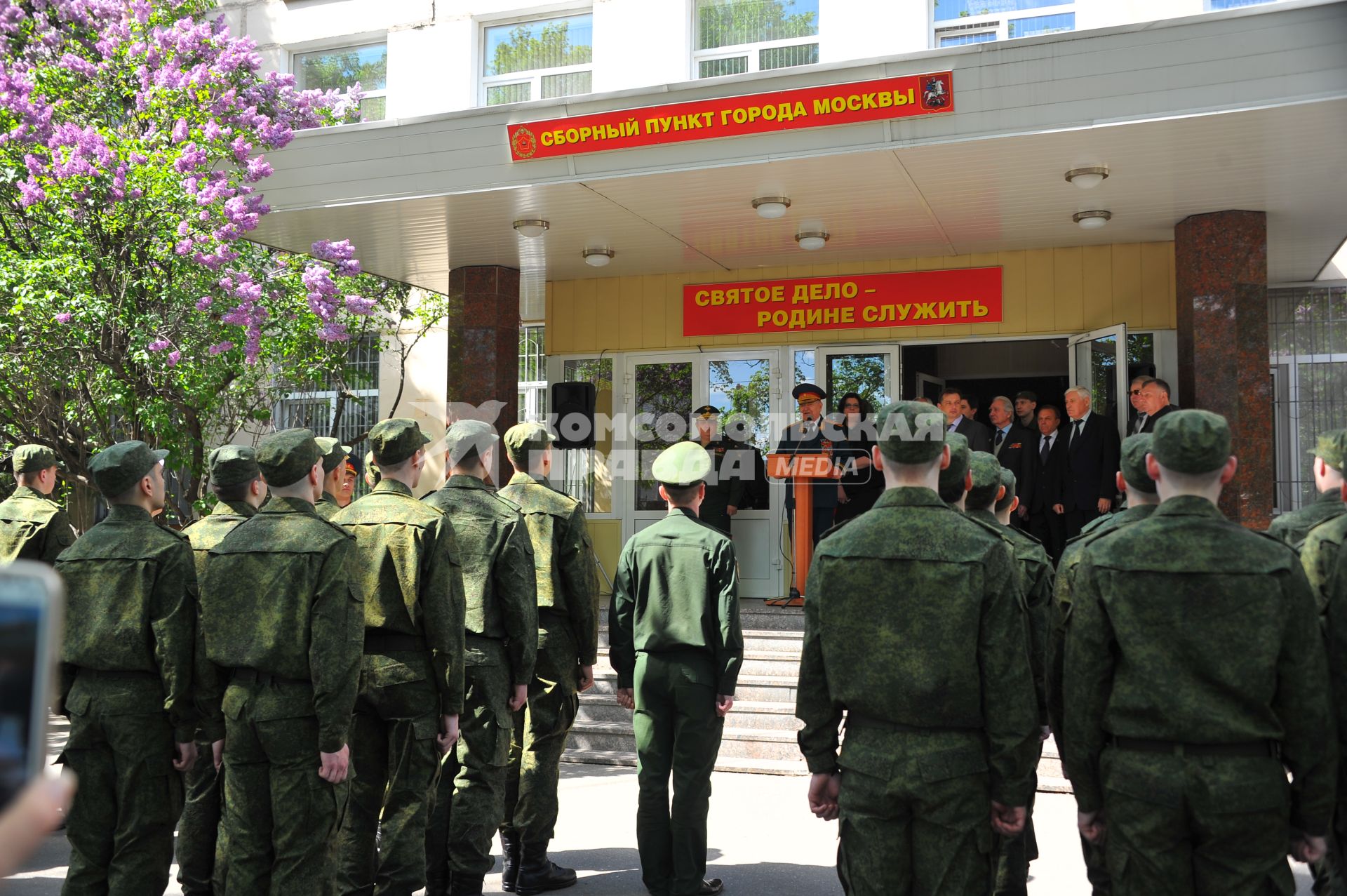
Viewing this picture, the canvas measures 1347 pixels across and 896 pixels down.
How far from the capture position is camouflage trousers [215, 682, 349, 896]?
12.4 ft

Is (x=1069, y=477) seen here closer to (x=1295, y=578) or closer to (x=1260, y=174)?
(x=1260, y=174)

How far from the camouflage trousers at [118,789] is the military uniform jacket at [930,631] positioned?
8.03 feet

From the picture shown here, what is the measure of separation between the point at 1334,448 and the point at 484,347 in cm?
860

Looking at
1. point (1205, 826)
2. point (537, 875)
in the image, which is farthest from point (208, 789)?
point (1205, 826)

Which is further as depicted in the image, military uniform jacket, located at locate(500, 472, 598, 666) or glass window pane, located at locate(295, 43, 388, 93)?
glass window pane, located at locate(295, 43, 388, 93)

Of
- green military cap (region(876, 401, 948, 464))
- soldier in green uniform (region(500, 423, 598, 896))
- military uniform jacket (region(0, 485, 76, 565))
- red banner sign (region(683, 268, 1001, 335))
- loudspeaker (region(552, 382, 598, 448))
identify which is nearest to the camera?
green military cap (region(876, 401, 948, 464))

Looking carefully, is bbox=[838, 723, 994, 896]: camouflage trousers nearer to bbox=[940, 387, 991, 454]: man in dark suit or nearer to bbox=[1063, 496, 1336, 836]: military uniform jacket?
bbox=[1063, 496, 1336, 836]: military uniform jacket

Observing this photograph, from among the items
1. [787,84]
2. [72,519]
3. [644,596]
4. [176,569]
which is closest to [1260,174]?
[787,84]

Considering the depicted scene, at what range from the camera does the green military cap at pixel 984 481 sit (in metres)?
4.78

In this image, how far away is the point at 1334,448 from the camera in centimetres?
415

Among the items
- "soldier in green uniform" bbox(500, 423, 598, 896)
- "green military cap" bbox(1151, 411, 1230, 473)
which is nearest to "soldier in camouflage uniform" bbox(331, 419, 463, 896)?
"soldier in green uniform" bbox(500, 423, 598, 896)

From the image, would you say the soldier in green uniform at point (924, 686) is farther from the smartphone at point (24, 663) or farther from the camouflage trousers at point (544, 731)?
the smartphone at point (24, 663)

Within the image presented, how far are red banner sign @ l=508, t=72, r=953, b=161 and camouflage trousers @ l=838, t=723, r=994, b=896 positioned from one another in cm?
548

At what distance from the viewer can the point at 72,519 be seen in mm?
14258
